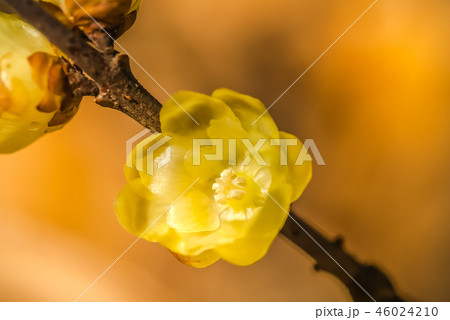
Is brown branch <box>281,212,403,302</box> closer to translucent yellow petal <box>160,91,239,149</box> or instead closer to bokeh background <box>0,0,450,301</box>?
translucent yellow petal <box>160,91,239,149</box>

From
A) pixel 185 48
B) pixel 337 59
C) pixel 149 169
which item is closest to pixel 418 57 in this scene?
pixel 337 59

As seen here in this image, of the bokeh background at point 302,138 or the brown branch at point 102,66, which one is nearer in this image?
the brown branch at point 102,66

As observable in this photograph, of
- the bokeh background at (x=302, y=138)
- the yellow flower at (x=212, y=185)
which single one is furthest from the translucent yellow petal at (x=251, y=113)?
the bokeh background at (x=302, y=138)

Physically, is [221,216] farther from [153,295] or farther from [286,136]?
[153,295]

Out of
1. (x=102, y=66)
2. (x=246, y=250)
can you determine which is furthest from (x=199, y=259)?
(x=102, y=66)

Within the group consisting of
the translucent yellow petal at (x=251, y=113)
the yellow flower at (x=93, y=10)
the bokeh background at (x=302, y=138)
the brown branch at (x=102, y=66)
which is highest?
the yellow flower at (x=93, y=10)

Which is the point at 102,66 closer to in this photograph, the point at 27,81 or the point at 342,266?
the point at 27,81

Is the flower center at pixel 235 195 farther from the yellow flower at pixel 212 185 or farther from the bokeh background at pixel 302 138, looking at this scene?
the bokeh background at pixel 302 138
